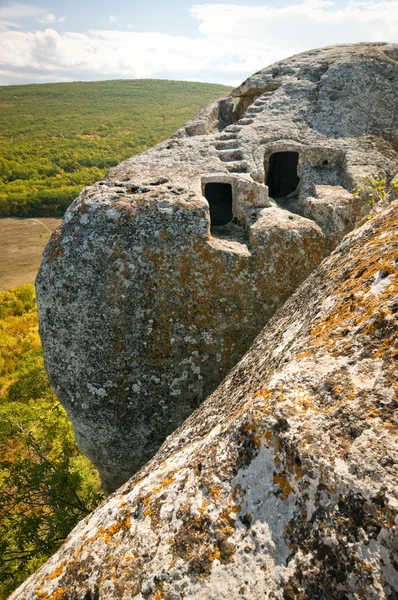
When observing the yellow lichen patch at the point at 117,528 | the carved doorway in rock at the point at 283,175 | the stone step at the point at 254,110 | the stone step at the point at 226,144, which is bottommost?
the yellow lichen patch at the point at 117,528

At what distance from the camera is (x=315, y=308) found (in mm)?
3270

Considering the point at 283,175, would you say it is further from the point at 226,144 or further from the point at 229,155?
the point at 229,155

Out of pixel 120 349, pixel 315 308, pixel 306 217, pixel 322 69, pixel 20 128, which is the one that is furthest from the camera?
pixel 20 128

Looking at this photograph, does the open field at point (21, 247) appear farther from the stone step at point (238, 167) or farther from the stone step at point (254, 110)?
the stone step at point (238, 167)

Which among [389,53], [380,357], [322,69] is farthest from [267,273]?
[389,53]

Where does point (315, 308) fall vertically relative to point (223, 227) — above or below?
above

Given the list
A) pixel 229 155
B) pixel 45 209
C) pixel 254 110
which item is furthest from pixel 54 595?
pixel 45 209

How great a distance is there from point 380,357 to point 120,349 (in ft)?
15.3

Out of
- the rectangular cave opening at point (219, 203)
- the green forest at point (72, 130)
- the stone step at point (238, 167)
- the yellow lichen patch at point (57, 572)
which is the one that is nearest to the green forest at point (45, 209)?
the green forest at point (72, 130)

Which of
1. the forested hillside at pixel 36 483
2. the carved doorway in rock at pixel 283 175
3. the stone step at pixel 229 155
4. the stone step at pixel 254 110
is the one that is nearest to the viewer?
the forested hillside at pixel 36 483

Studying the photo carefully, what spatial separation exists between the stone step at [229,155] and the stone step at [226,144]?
31 centimetres

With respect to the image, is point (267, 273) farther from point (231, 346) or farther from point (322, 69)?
point (322, 69)

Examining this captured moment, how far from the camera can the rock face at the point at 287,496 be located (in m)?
1.93

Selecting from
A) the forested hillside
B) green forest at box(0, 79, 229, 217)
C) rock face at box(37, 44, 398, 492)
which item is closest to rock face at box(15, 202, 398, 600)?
rock face at box(37, 44, 398, 492)
